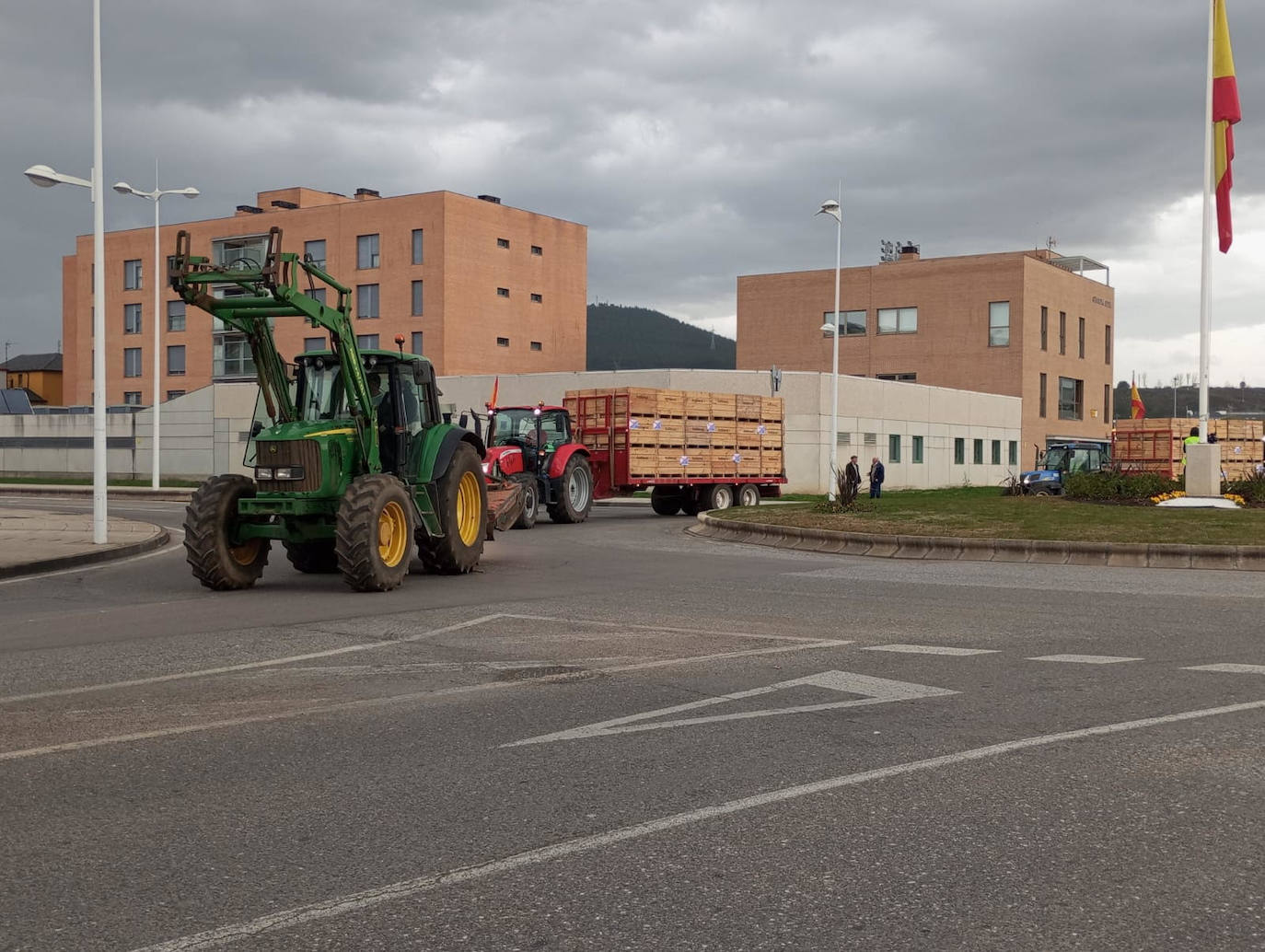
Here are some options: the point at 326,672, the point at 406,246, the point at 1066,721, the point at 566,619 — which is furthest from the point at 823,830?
the point at 406,246

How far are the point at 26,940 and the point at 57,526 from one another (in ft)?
72.6

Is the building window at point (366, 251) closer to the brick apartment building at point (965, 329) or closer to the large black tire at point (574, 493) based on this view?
the brick apartment building at point (965, 329)

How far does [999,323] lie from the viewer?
64375 millimetres

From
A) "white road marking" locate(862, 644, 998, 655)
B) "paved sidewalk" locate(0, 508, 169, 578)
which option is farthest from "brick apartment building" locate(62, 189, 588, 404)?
"white road marking" locate(862, 644, 998, 655)

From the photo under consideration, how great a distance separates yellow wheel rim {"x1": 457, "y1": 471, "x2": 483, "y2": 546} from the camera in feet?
53.8

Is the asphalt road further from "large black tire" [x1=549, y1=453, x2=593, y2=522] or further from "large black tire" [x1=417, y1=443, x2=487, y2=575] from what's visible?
"large black tire" [x1=549, y1=453, x2=593, y2=522]

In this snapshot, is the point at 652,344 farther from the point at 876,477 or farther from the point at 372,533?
the point at 372,533

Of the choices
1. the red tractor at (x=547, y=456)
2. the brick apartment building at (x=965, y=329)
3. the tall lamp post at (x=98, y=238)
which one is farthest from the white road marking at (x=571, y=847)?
the brick apartment building at (x=965, y=329)

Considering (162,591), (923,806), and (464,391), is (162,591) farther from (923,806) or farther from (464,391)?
(464,391)

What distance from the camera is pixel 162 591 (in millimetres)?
14273

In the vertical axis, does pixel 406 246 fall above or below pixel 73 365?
above

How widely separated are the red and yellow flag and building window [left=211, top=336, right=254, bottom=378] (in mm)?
55454

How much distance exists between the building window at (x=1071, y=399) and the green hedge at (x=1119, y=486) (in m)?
42.0

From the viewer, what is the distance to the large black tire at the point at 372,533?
13367mm
